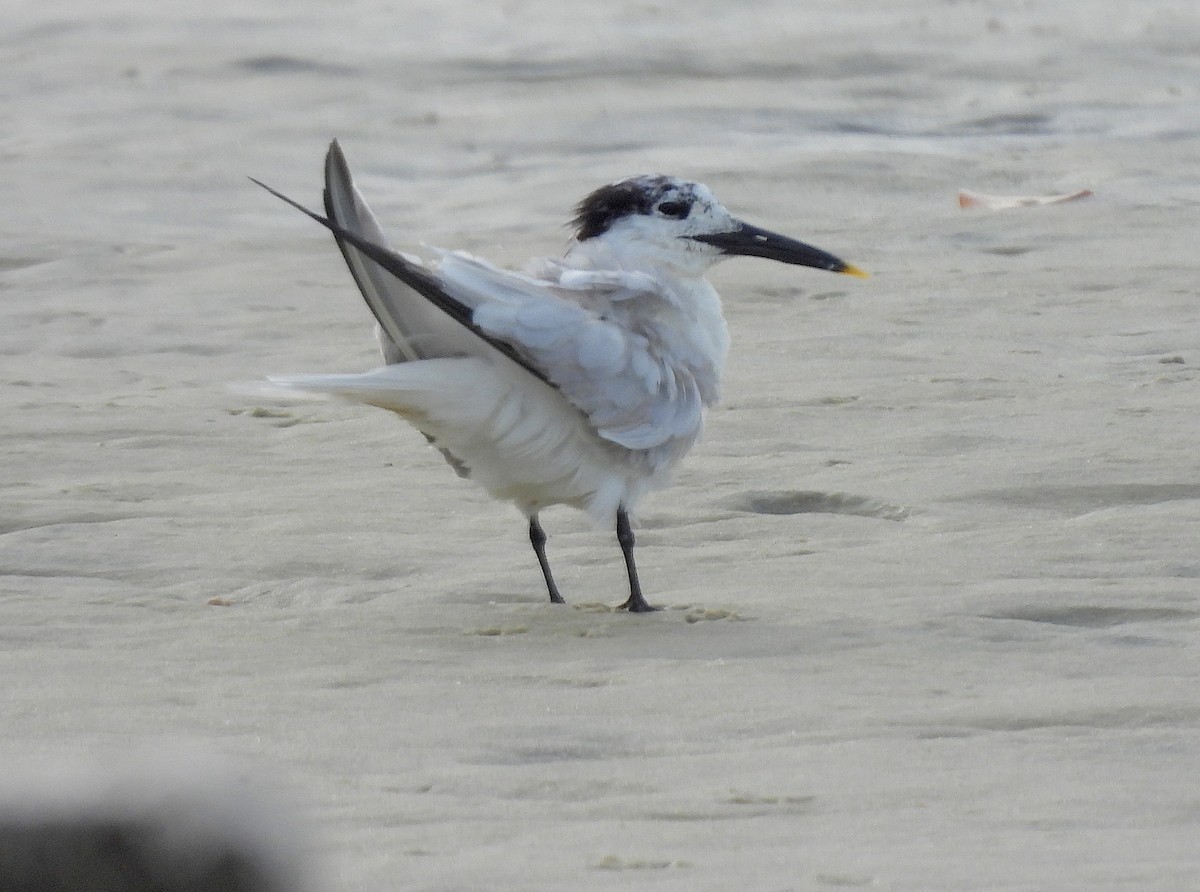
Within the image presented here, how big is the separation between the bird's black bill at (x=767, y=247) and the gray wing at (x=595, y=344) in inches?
15.5

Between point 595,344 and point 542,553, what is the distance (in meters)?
0.47

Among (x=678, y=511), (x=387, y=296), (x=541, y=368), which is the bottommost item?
(x=678, y=511)

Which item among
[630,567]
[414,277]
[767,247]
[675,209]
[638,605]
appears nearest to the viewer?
[414,277]

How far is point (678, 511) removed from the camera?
194 inches

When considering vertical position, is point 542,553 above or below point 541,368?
below

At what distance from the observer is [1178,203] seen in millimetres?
8008

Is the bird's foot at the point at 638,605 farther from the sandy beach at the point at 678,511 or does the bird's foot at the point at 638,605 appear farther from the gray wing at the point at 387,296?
the gray wing at the point at 387,296

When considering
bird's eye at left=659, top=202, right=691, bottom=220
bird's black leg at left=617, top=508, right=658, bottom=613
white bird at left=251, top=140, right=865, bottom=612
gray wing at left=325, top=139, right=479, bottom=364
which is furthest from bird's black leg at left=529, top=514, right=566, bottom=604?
bird's eye at left=659, top=202, right=691, bottom=220

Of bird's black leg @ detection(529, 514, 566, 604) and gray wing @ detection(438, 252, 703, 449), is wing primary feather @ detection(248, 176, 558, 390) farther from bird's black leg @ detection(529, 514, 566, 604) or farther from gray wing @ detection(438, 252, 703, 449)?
bird's black leg @ detection(529, 514, 566, 604)

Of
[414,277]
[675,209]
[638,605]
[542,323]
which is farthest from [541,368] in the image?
[675,209]

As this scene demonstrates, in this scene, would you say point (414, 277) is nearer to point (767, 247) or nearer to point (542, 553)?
point (542, 553)

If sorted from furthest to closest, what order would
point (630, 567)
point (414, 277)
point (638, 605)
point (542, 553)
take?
point (542, 553) → point (630, 567) → point (638, 605) → point (414, 277)

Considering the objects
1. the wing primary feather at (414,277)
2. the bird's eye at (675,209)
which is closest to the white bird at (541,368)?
the wing primary feather at (414,277)

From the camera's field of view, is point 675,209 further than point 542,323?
Yes
